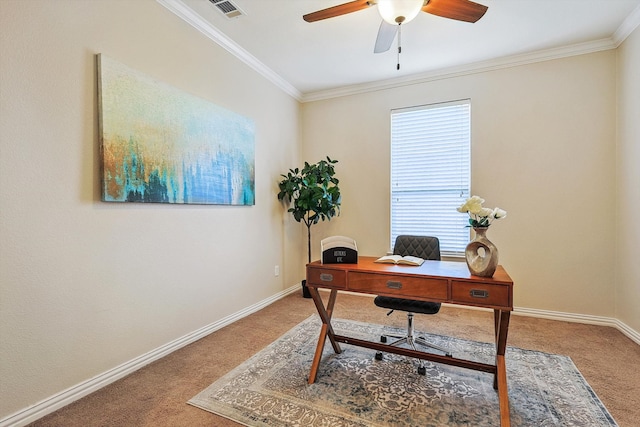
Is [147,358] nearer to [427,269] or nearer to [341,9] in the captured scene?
[427,269]

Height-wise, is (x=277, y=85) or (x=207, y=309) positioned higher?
(x=277, y=85)

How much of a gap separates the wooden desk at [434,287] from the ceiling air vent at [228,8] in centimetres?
220

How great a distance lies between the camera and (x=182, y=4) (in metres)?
2.40

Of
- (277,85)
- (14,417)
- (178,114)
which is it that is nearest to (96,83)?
(178,114)

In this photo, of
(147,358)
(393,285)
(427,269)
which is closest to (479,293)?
(427,269)

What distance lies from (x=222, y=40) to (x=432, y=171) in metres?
2.76

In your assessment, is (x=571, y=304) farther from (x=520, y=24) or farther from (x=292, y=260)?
(x=292, y=260)

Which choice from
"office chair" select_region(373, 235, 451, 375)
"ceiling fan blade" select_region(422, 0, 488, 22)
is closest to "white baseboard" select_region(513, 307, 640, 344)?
"office chair" select_region(373, 235, 451, 375)

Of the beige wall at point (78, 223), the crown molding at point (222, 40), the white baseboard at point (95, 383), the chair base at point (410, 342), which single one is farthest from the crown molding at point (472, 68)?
the white baseboard at point (95, 383)

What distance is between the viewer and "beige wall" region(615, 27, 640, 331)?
2.59 m

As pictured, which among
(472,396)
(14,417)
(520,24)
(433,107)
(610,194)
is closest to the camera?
(14,417)

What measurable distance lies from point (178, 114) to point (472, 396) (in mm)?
2941

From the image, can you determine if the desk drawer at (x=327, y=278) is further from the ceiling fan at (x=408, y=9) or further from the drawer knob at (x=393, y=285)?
the ceiling fan at (x=408, y=9)

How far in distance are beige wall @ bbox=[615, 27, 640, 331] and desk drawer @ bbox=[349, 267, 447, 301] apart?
2.33 m
